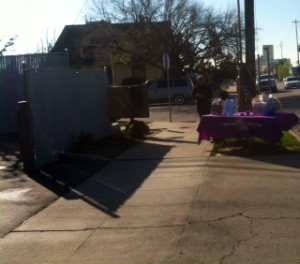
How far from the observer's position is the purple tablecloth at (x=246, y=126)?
1117 cm

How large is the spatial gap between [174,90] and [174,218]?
29.9 meters

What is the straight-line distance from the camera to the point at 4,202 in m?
8.22

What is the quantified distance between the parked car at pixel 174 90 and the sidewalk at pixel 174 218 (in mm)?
25908

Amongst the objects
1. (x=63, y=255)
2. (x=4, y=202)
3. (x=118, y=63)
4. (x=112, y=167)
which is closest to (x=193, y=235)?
(x=63, y=255)

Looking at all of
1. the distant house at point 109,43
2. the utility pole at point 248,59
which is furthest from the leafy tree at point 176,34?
the utility pole at point 248,59

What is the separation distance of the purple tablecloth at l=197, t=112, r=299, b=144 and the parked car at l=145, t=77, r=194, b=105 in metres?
23.9

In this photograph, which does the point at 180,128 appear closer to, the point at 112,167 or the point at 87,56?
the point at 112,167

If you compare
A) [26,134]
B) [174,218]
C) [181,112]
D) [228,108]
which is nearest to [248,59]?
[228,108]

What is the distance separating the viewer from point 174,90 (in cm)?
3653

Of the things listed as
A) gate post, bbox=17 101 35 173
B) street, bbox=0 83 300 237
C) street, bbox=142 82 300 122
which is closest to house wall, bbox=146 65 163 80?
street, bbox=142 82 300 122

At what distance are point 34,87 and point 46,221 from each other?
4453 millimetres

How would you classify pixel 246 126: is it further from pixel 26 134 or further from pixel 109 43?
pixel 109 43

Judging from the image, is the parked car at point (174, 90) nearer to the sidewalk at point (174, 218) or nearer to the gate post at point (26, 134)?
the gate post at point (26, 134)

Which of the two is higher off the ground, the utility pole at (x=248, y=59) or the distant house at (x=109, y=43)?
the distant house at (x=109, y=43)
